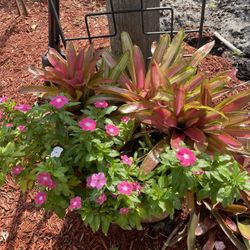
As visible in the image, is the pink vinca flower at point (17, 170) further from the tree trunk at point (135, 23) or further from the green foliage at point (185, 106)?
the tree trunk at point (135, 23)

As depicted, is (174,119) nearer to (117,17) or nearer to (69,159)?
(69,159)

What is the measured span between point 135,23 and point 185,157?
1.17 meters

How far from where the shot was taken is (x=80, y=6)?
3.57m

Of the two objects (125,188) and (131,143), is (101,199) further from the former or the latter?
(131,143)

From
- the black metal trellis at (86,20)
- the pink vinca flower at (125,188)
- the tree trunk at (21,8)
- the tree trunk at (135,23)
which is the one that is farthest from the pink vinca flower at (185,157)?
the tree trunk at (21,8)

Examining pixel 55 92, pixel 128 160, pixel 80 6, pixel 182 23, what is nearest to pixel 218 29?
pixel 182 23

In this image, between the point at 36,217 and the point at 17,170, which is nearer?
the point at 17,170

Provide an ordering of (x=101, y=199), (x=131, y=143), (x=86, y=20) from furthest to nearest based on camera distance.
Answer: (x=86, y=20) < (x=131, y=143) < (x=101, y=199)

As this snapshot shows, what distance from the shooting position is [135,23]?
2281 millimetres

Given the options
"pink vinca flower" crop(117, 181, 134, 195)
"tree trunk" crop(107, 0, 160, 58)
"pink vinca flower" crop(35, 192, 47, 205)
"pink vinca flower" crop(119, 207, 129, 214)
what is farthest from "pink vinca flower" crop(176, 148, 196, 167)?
"tree trunk" crop(107, 0, 160, 58)

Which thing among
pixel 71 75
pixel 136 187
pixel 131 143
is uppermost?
pixel 71 75

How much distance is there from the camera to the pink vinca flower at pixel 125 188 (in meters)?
1.47

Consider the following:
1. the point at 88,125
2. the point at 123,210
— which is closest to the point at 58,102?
the point at 88,125

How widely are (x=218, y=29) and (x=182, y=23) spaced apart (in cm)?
31
